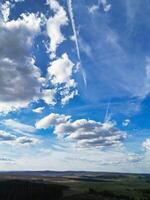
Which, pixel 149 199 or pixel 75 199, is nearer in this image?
pixel 75 199

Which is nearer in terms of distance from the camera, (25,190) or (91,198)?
(91,198)

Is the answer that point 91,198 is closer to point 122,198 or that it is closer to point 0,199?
point 122,198

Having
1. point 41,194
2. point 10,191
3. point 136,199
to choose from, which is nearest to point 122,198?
point 136,199

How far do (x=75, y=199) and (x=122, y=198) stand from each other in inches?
1088

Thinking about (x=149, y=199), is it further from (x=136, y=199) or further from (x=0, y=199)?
(x=0, y=199)

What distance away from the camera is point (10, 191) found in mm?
159500

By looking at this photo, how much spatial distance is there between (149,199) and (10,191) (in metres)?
65.3

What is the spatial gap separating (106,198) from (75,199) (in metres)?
18.0

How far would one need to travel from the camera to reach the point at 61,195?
15150 cm

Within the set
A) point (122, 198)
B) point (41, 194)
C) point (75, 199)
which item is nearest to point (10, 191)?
point (41, 194)

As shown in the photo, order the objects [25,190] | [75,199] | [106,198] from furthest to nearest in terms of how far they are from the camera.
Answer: [25,190], [106,198], [75,199]

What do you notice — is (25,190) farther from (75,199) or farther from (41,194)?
(75,199)

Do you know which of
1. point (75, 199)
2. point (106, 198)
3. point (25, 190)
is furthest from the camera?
point (25, 190)

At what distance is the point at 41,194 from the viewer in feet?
497
